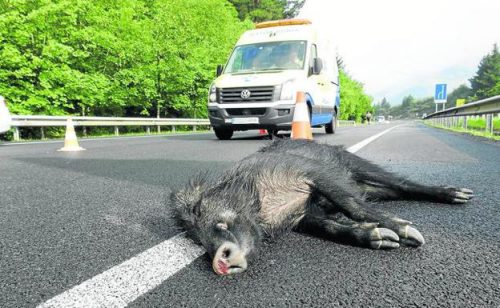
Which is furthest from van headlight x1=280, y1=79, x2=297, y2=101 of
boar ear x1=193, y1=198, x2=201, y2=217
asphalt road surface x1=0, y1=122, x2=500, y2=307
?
boar ear x1=193, y1=198, x2=201, y2=217

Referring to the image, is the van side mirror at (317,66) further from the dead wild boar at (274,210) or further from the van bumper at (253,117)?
the dead wild boar at (274,210)

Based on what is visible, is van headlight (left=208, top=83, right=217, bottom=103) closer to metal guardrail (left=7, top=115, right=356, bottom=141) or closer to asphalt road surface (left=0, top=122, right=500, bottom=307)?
metal guardrail (left=7, top=115, right=356, bottom=141)

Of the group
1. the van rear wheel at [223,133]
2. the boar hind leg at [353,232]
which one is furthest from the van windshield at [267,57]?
the boar hind leg at [353,232]

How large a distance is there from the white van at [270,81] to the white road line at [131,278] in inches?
322

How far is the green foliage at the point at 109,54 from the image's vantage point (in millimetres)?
15773

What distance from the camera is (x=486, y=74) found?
103438 mm

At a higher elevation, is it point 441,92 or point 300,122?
point 441,92

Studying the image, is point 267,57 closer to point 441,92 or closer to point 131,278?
point 131,278

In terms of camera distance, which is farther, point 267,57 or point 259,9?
point 259,9

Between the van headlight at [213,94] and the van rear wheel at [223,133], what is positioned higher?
the van headlight at [213,94]

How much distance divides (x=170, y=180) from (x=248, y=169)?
190 cm

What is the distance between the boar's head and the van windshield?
8973 mm

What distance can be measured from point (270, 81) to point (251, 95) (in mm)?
577

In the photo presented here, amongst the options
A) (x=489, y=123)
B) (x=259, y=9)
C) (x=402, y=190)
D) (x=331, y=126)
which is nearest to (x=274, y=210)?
(x=402, y=190)
